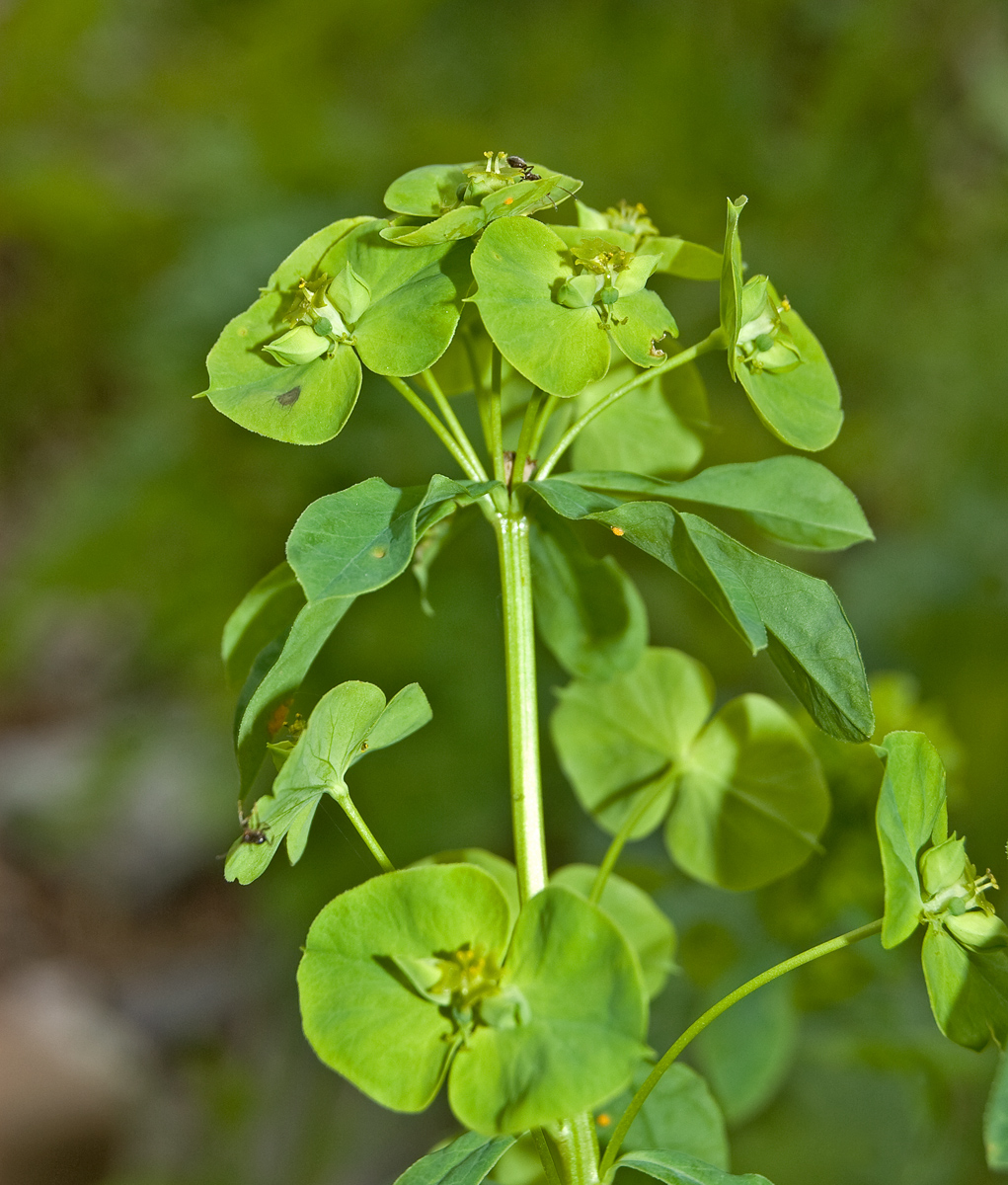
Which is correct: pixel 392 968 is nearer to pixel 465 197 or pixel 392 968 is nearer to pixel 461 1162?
pixel 461 1162

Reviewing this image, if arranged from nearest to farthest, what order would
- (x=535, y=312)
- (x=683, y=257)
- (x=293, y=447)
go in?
(x=535, y=312)
(x=683, y=257)
(x=293, y=447)

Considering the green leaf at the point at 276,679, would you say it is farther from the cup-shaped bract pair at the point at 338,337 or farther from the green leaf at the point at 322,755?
the cup-shaped bract pair at the point at 338,337

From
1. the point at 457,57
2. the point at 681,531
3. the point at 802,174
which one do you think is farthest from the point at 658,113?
the point at 681,531

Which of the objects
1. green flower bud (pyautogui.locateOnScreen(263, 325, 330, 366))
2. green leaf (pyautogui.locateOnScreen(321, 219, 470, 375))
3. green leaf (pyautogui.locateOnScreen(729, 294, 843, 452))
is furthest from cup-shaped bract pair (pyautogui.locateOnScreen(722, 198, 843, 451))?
green flower bud (pyautogui.locateOnScreen(263, 325, 330, 366))

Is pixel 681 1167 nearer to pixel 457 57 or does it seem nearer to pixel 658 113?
pixel 658 113

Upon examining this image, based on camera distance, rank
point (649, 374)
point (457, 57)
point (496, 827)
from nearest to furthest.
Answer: point (649, 374), point (496, 827), point (457, 57)

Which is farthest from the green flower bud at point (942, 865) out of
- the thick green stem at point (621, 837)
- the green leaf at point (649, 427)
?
the green leaf at point (649, 427)

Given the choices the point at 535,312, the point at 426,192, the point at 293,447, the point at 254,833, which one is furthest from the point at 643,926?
the point at 293,447
